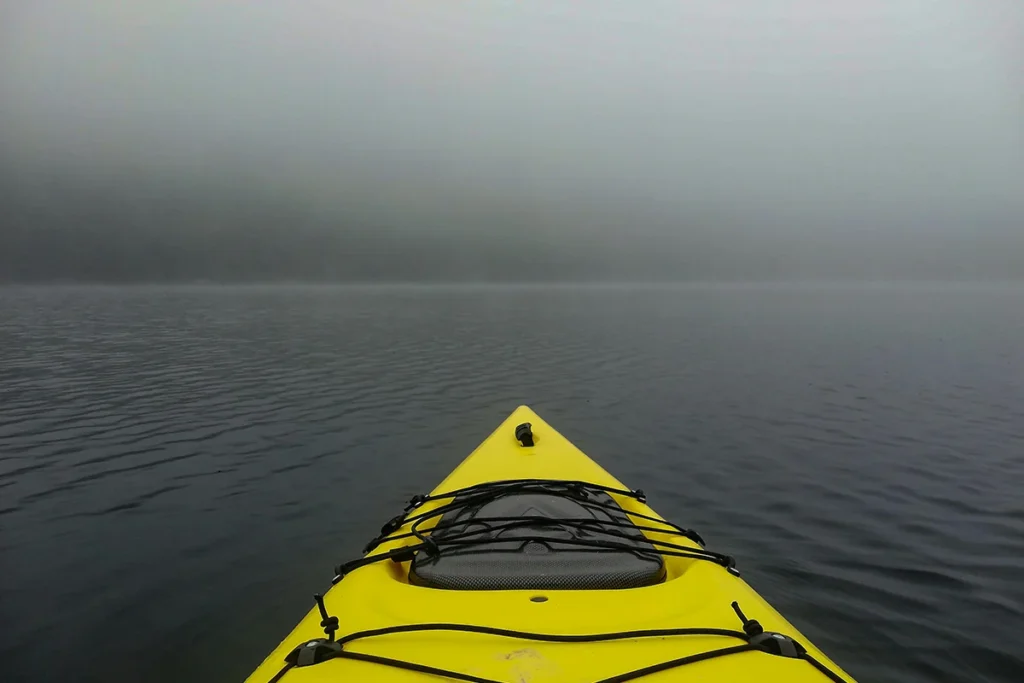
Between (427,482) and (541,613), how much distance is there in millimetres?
6228

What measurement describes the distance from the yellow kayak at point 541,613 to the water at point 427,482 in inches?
83.0

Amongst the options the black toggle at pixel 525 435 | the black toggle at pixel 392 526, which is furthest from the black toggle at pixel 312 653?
the black toggle at pixel 525 435

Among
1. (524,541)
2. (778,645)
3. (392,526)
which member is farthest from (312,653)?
(778,645)

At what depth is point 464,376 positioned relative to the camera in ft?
58.0

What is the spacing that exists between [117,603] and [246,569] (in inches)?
44.8

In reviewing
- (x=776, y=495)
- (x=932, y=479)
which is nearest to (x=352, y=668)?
(x=776, y=495)

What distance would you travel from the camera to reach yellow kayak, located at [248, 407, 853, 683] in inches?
91.5

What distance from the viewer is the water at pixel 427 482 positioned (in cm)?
482

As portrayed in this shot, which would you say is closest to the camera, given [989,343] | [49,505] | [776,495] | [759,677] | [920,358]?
[759,677]

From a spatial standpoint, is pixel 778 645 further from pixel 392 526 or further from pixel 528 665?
pixel 392 526

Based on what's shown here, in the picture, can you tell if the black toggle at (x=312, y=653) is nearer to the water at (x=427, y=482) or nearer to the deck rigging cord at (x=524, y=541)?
the deck rigging cord at (x=524, y=541)

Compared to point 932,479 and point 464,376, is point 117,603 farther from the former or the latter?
point 464,376

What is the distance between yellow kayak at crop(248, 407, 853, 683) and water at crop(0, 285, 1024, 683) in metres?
2.11

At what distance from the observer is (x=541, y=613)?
272 cm
